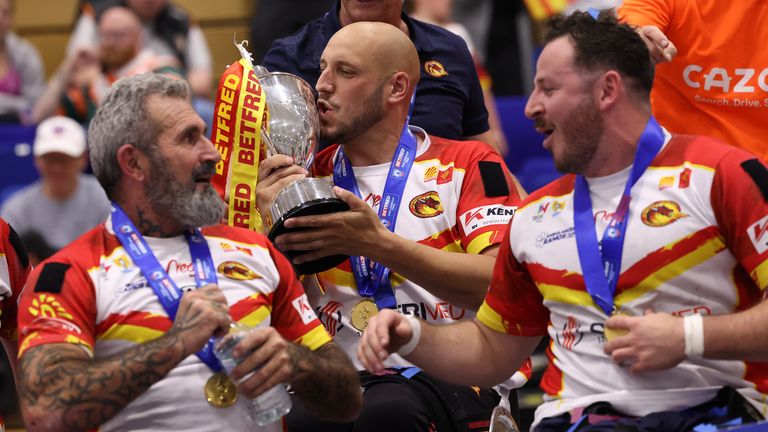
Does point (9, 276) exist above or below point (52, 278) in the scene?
below

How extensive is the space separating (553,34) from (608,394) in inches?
35.3

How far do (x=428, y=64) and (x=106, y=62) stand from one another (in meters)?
3.43

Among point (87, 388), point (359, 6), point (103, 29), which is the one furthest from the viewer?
point (103, 29)

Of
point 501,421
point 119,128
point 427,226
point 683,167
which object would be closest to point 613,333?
point 683,167

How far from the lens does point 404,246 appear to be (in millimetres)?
3506

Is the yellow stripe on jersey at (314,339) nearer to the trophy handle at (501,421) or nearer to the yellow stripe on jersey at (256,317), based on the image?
the yellow stripe on jersey at (256,317)

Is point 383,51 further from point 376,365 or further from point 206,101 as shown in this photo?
point 206,101

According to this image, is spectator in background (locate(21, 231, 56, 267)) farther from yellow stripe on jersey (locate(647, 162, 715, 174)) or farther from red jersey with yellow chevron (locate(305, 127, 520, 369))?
yellow stripe on jersey (locate(647, 162, 715, 174))

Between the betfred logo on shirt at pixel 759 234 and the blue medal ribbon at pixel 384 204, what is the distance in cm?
114

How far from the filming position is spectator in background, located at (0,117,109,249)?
256 inches

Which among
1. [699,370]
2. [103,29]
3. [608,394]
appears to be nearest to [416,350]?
[608,394]

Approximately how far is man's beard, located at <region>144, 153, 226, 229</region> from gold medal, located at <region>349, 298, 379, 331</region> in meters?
0.66

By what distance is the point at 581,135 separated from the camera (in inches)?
122

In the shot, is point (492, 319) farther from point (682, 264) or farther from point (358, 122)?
point (358, 122)
